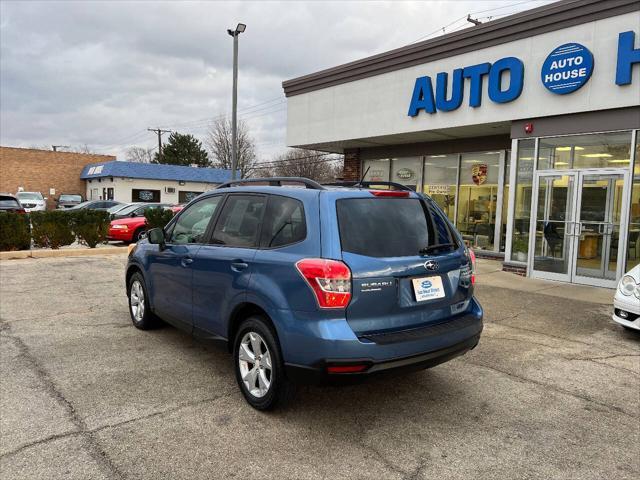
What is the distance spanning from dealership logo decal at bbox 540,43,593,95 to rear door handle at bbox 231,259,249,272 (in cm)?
838

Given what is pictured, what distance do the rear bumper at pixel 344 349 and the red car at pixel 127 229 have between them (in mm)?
12784

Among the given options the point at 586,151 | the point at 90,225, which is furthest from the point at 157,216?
the point at 586,151

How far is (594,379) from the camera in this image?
4.46 metres

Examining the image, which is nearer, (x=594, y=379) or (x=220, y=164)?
(x=594, y=379)

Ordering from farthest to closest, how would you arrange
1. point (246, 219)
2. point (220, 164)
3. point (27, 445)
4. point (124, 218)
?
point (220, 164)
point (124, 218)
point (246, 219)
point (27, 445)

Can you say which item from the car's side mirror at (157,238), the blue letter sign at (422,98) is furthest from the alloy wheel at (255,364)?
the blue letter sign at (422,98)

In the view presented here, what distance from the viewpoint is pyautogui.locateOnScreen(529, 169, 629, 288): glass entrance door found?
9.12m

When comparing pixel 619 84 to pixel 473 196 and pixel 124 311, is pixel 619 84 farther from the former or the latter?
pixel 124 311

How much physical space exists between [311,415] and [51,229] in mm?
11416

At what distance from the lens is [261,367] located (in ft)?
11.6

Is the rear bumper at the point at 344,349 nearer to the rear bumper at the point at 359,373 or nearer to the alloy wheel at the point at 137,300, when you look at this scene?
the rear bumper at the point at 359,373

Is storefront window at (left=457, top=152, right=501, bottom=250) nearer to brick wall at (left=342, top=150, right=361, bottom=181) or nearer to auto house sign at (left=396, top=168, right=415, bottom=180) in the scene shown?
auto house sign at (left=396, top=168, right=415, bottom=180)

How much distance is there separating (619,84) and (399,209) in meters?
7.41

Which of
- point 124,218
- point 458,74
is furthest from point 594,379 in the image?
point 124,218
